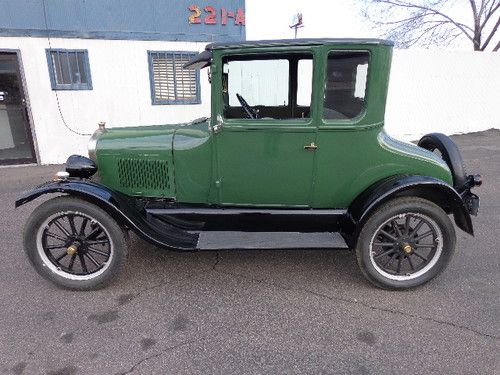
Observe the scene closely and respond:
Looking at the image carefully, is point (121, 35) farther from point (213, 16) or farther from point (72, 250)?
point (72, 250)

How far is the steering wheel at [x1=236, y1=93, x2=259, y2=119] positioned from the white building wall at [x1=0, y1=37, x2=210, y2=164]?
3.95 meters

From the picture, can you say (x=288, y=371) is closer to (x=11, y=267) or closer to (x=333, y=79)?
(x=333, y=79)

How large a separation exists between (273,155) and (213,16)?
6.01 m

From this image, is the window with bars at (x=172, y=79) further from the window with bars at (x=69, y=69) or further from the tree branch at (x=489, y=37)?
the tree branch at (x=489, y=37)

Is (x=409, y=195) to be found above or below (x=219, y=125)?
below

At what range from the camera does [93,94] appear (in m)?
7.34

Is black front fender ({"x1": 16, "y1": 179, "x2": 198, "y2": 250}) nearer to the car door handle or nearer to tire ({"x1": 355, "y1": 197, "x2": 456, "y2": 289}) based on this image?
the car door handle

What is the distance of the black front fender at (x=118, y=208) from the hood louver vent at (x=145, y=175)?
0.21 metres

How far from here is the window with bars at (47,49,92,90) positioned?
22.8 ft

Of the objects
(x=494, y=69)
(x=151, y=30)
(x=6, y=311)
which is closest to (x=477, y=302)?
(x=6, y=311)

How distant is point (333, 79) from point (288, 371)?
6.94ft

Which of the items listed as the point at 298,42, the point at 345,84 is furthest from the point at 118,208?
the point at 345,84

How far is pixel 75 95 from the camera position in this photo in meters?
7.24

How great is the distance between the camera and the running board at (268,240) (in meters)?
2.89
